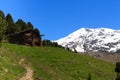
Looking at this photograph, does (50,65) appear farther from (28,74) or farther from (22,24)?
(22,24)

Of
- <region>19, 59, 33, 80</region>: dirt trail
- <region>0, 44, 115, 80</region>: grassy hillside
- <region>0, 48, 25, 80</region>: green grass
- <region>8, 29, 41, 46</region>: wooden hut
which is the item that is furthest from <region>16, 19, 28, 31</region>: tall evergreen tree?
<region>19, 59, 33, 80</region>: dirt trail

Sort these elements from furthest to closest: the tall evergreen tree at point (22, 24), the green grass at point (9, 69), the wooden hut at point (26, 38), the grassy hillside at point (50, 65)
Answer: the tall evergreen tree at point (22, 24) < the wooden hut at point (26, 38) < the grassy hillside at point (50, 65) < the green grass at point (9, 69)

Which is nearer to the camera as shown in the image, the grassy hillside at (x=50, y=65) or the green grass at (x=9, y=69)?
the green grass at (x=9, y=69)

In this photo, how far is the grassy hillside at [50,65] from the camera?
207ft

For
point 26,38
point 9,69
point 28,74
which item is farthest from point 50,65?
point 26,38

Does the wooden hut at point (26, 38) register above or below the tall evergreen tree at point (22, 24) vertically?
below

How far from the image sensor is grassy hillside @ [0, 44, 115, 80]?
207 ft

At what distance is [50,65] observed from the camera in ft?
250

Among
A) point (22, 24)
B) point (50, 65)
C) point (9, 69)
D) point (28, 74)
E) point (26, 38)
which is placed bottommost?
point (28, 74)

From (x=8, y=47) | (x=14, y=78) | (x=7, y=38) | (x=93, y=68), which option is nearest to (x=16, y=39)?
(x=7, y=38)

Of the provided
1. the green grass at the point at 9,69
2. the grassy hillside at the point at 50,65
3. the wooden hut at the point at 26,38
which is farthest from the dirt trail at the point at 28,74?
the wooden hut at the point at 26,38

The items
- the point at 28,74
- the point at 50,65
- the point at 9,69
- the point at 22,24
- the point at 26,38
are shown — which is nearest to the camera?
the point at 9,69

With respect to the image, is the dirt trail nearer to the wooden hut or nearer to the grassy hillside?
the grassy hillside

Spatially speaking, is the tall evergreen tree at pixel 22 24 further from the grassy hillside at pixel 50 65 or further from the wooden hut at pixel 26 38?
the grassy hillside at pixel 50 65
